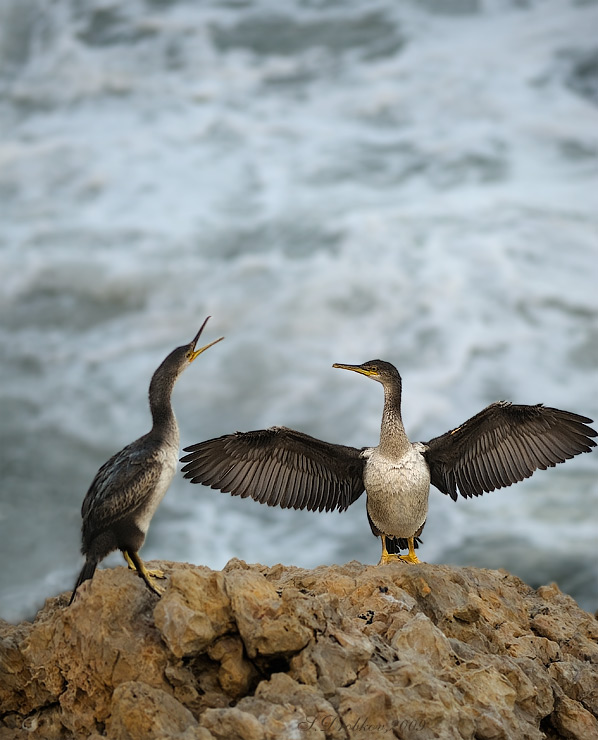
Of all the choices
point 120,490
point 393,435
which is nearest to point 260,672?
point 120,490

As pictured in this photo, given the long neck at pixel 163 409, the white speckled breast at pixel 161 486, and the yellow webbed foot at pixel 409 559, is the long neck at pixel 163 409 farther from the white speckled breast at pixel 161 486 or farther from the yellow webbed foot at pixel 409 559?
the yellow webbed foot at pixel 409 559

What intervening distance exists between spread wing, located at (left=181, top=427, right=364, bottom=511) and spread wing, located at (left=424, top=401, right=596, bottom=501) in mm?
Answer: 828

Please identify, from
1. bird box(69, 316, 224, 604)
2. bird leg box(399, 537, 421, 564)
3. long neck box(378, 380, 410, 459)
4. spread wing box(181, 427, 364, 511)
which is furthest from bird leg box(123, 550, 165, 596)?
bird leg box(399, 537, 421, 564)

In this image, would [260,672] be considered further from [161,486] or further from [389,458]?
[389,458]

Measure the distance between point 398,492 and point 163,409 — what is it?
2414mm

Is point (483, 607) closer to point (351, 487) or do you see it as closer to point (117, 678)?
point (351, 487)

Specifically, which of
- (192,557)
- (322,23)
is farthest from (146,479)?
(322,23)

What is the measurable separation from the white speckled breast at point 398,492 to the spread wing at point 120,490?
2.51 meters

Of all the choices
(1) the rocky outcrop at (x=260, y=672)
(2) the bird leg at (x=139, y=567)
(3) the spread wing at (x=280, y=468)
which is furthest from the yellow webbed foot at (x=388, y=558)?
(2) the bird leg at (x=139, y=567)

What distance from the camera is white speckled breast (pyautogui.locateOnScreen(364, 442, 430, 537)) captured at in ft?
28.8

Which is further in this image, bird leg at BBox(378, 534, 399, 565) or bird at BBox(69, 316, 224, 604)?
bird leg at BBox(378, 534, 399, 565)

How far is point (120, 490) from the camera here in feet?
22.2

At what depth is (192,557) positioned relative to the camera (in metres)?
20.3

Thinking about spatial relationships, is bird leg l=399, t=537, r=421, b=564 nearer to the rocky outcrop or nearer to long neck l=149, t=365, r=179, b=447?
the rocky outcrop
